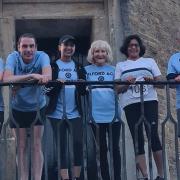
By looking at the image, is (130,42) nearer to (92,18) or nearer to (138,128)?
(138,128)

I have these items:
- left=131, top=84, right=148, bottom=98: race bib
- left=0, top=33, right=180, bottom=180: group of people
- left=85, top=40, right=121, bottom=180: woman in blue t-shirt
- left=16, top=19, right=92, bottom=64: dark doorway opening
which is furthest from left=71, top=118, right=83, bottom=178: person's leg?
left=16, top=19, right=92, bottom=64: dark doorway opening

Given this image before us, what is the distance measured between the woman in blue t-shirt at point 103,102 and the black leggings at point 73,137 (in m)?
0.16

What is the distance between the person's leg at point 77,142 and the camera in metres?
8.15

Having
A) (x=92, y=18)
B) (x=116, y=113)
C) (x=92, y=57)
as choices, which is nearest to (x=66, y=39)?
(x=92, y=57)

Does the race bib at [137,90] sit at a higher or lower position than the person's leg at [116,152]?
higher

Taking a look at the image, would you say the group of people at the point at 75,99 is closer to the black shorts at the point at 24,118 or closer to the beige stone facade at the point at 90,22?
the black shorts at the point at 24,118

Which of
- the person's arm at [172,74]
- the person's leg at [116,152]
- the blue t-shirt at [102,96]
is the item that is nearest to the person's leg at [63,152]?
the blue t-shirt at [102,96]

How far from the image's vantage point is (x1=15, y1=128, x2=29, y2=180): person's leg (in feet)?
25.9

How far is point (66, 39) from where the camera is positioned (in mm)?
8391

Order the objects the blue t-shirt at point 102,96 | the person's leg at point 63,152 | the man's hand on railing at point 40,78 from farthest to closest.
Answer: the blue t-shirt at point 102,96, the person's leg at point 63,152, the man's hand on railing at point 40,78

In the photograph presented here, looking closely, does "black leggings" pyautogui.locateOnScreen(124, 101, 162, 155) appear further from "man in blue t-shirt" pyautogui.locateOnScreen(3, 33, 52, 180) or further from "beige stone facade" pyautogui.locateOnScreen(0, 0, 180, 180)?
"beige stone facade" pyautogui.locateOnScreen(0, 0, 180, 180)

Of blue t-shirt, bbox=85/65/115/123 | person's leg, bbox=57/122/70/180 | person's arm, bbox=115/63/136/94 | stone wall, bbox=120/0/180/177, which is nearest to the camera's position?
person's arm, bbox=115/63/136/94

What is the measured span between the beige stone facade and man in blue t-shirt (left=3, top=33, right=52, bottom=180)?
91.6 inches

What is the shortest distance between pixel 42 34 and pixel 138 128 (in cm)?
350
